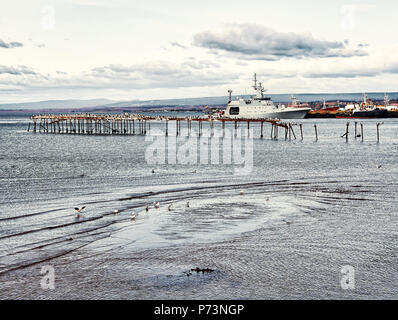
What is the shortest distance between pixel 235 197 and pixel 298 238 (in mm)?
10882

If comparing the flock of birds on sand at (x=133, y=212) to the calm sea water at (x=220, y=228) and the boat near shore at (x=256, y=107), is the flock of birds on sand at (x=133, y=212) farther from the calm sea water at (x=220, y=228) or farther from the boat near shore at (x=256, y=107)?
the boat near shore at (x=256, y=107)

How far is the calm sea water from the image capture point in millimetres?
17172

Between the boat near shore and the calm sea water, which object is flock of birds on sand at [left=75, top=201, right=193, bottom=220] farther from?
the boat near shore

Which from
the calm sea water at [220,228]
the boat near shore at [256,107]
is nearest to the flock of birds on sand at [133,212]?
the calm sea water at [220,228]

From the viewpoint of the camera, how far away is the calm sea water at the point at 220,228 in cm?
1717

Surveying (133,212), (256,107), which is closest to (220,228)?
(133,212)

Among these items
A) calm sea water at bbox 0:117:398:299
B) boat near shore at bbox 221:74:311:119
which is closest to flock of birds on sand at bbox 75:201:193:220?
calm sea water at bbox 0:117:398:299

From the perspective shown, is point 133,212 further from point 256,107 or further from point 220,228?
point 256,107

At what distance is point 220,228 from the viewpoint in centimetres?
2427

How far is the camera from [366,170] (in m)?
48.0
